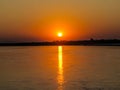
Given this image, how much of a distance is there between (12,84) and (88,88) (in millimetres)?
4762

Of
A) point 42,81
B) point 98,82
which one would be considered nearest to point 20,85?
point 42,81

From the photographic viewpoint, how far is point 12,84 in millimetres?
18594

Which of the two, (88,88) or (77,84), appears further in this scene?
(77,84)

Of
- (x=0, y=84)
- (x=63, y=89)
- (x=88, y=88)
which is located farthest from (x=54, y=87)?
(x=0, y=84)

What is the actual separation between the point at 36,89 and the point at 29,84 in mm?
1629

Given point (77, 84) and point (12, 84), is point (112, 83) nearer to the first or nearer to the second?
point (77, 84)

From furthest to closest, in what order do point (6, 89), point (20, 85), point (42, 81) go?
point (42, 81), point (20, 85), point (6, 89)

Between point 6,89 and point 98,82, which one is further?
point 98,82

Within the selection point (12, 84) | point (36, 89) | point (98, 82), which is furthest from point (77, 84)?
point (12, 84)

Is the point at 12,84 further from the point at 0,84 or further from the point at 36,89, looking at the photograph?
the point at 36,89

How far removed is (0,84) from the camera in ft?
61.0

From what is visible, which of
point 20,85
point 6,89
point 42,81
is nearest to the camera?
point 6,89

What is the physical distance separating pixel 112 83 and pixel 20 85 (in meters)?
5.66

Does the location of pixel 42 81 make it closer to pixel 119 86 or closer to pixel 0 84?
pixel 0 84
